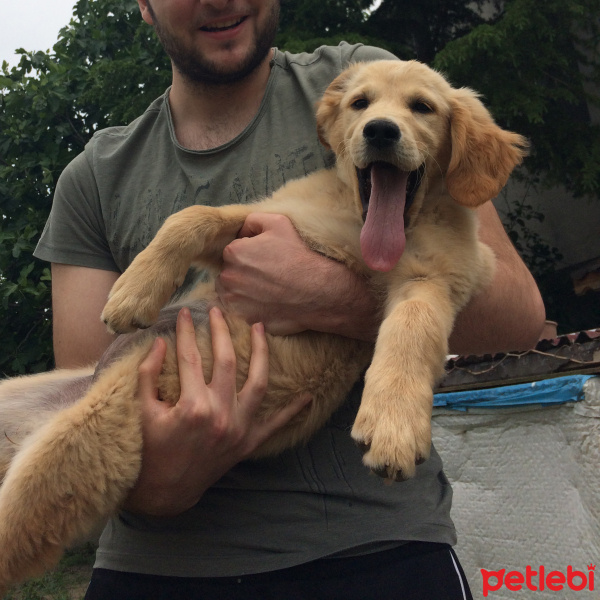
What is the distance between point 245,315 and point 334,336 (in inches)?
11.9

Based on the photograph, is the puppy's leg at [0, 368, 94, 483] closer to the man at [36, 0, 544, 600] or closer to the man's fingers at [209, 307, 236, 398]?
the man at [36, 0, 544, 600]

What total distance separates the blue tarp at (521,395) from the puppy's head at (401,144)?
178cm

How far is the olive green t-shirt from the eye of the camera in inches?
73.7

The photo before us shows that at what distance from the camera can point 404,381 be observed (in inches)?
70.2

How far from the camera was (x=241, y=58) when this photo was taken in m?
2.39

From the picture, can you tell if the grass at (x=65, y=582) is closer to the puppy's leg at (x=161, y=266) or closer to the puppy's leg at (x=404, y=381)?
the puppy's leg at (x=161, y=266)

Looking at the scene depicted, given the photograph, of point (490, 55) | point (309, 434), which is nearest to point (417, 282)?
point (309, 434)

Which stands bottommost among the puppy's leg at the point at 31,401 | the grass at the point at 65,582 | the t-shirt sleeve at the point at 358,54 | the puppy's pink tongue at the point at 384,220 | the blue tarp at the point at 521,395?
the grass at the point at 65,582

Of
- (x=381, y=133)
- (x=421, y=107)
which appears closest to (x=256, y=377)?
(x=381, y=133)

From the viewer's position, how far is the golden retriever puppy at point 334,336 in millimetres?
1817

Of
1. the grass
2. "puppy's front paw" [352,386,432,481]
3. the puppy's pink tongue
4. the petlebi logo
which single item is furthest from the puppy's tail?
the grass

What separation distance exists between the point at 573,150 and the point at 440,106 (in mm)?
4265

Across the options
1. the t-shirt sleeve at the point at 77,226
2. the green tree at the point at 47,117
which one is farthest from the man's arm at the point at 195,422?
the green tree at the point at 47,117

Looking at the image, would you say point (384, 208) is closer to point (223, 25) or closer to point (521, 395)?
point (223, 25)
